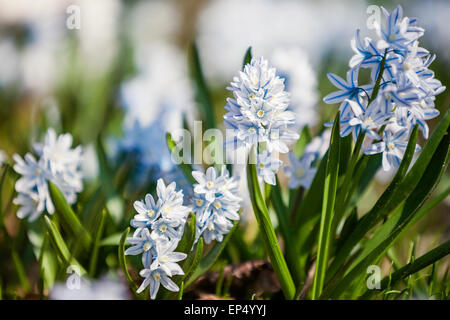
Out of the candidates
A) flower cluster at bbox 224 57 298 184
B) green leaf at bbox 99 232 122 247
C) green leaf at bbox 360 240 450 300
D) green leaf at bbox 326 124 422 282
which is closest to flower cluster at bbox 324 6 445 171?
green leaf at bbox 326 124 422 282

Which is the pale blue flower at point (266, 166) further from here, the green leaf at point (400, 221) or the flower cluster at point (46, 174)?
the flower cluster at point (46, 174)

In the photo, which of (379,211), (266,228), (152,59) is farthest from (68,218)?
(152,59)

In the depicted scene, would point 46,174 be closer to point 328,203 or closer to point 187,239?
point 187,239

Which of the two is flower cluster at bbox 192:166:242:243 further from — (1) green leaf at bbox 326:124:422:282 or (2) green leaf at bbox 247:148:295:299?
(1) green leaf at bbox 326:124:422:282
